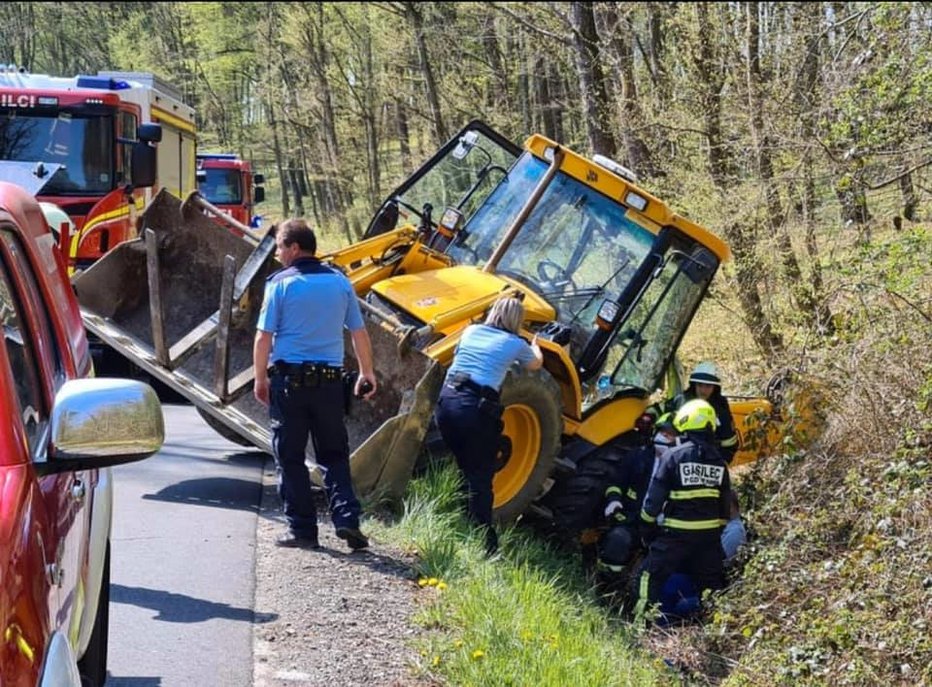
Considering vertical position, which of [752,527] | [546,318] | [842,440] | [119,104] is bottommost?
[752,527]

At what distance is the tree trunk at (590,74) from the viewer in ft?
50.3

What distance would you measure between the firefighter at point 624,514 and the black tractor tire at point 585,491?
0.21ft

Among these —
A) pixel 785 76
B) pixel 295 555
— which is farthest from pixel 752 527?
pixel 785 76

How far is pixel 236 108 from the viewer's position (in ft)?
185

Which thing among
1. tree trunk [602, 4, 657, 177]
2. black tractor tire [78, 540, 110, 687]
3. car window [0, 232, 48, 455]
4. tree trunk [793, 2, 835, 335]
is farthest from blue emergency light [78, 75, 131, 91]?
car window [0, 232, 48, 455]

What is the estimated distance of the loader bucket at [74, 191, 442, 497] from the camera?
741 cm

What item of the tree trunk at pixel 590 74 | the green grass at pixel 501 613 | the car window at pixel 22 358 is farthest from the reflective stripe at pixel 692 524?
the tree trunk at pixel 590 74

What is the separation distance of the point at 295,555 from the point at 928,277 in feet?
15.2

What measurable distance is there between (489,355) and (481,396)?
26 centimetres

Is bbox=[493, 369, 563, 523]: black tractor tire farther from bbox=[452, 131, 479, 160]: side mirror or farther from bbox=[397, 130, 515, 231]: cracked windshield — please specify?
bbox=[452, 131, 479, 160]: side mirror

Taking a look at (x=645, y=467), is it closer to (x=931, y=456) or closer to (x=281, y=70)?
(x=931, y=456)

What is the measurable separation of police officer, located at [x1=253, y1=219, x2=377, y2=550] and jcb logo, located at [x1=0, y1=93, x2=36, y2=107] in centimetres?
730

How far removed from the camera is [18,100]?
12.8 meters

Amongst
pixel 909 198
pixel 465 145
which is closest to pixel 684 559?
pixel 909 198
